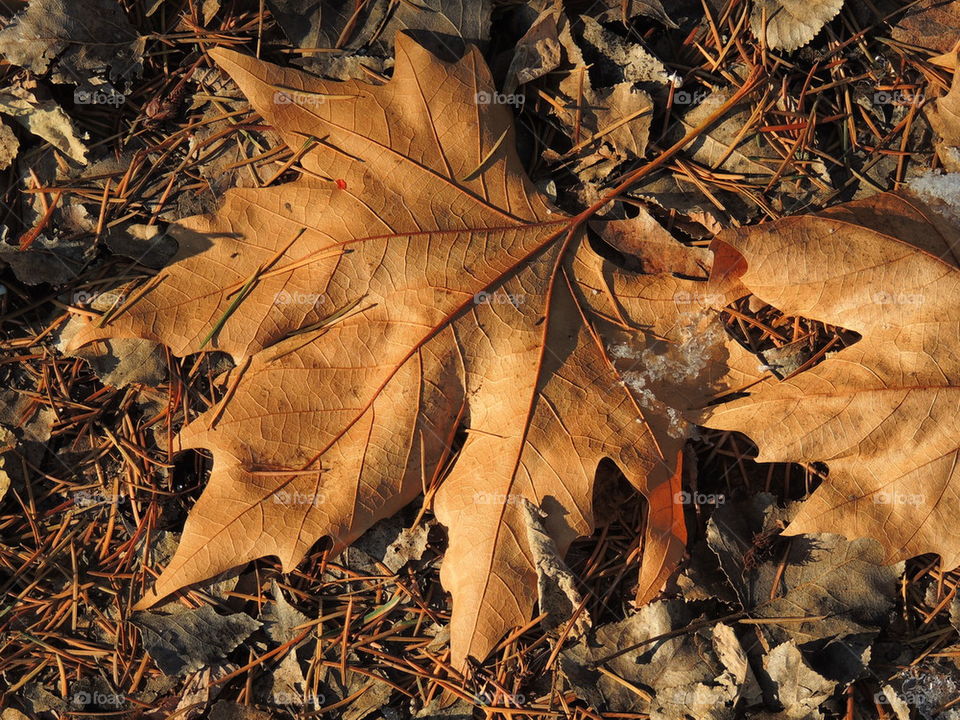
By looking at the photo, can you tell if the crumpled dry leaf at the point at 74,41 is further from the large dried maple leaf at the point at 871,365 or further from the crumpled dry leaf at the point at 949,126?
the crumpled dry leaf at the point at 949,126

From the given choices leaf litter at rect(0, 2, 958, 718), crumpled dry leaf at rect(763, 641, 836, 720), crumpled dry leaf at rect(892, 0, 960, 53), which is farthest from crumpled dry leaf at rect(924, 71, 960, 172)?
crumpled dry leaf at rect(763, 641, 836, 720)

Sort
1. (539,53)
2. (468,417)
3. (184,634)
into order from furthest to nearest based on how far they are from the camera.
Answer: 1. (184,634)
2. (539,53)
3. (468,417)

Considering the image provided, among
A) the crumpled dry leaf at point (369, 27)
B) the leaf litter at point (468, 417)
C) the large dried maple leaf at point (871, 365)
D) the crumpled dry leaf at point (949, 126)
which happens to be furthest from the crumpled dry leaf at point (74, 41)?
the crumpled dry leaf at point (949, 126)

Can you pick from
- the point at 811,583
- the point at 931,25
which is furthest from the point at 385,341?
the point at 931,25

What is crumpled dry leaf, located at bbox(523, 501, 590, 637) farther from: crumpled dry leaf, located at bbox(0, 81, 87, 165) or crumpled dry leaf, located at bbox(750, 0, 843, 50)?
crumpled dry leaf, located at bbox(0, 81, 87, 165)

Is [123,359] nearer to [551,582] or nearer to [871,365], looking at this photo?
[551,582]

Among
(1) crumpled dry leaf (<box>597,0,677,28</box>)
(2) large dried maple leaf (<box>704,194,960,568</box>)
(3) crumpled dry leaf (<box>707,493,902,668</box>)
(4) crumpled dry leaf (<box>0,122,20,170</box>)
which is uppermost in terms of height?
(1) crumpled dry leaf (<box>597,0,677,28</box>)
